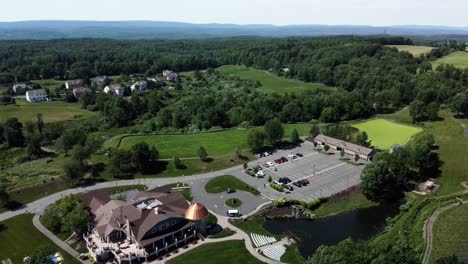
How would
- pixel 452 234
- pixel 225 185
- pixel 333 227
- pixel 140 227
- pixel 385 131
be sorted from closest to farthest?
pixel 140 227 < pixel 452 234 < pixel 333 227 < pixel 225 185 < pixel 385 131

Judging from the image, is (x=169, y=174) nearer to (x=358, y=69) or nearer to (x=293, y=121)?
(x=293, y=121)

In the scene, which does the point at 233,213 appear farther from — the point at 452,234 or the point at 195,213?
the point at 452,234

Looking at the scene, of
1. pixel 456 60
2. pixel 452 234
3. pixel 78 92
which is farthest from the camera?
pixel 456 60

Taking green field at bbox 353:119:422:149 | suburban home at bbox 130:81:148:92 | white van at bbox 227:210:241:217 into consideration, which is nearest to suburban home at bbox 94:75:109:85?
suburban home at bbox 130:81:148:92

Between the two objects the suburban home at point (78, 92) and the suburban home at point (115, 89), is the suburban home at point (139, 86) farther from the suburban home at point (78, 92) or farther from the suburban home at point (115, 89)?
the suburban home at point (78, 92)

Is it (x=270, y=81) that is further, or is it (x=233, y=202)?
(x=270, y=81)

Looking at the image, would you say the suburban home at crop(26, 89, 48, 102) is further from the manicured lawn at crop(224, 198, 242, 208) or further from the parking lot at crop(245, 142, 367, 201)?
the manicured lawn at crop(224, 198, 242, 208)

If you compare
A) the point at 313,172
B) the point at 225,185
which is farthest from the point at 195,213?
the point at 313,172
